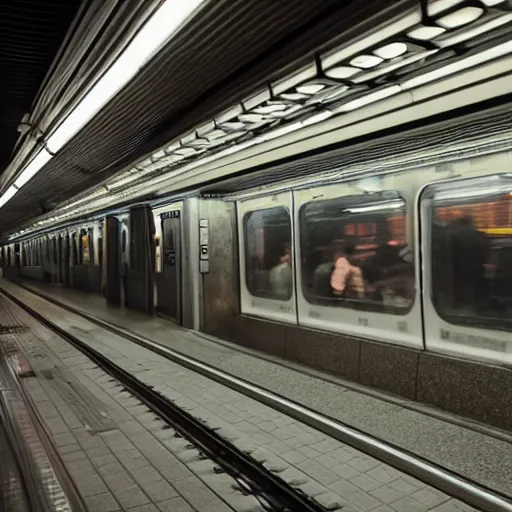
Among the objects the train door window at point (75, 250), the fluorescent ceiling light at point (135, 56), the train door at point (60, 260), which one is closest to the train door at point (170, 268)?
the fluorescent ceiling light at point (135, 56)

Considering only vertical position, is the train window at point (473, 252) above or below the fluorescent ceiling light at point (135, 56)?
below

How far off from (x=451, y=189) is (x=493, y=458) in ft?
9.08

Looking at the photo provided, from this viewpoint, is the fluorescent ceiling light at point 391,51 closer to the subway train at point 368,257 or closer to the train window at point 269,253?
the subway train at point 368,257

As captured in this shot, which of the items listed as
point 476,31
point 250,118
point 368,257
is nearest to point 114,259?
point 368,257

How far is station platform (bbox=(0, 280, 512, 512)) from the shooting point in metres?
3.41

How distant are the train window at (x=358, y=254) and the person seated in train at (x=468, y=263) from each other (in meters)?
0.66

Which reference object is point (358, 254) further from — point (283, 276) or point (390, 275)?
point (283, 276)

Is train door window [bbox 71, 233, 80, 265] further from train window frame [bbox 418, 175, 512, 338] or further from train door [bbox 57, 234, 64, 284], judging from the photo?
train window frame [bbox 418, 175, 512, 338]

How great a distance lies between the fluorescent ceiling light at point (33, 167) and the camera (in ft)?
21.2

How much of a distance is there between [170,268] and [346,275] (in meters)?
5.28

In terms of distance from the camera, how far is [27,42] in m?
4.64

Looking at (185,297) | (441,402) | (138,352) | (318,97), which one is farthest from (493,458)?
(185,297)

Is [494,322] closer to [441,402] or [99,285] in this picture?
[441,402]

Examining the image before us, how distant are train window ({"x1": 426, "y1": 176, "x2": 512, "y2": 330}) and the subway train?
1 cm
